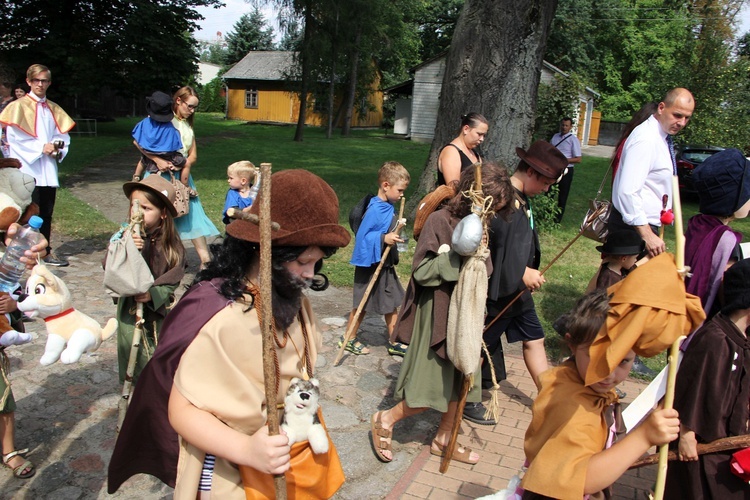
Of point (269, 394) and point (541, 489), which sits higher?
point (269, 394)

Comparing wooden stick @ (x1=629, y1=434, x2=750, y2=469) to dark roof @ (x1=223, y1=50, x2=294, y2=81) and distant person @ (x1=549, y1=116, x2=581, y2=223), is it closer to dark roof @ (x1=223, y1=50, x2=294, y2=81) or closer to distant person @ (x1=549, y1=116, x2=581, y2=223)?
distant person @ (x1=549, y1=116, x2=581, y2=223)

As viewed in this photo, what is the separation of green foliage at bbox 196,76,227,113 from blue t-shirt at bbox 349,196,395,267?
2117 inches

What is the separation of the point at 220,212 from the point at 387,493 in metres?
8.20

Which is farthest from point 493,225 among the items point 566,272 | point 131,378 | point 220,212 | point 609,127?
point 609,127

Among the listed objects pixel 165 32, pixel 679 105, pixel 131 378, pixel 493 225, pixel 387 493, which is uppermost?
pixel 165 32

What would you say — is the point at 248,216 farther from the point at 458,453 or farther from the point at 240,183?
the point at 240,183

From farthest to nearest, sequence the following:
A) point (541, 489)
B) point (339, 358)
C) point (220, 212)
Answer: point (220, 212)
point (339, 358)
point (541, 489)

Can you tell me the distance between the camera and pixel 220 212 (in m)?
11.1

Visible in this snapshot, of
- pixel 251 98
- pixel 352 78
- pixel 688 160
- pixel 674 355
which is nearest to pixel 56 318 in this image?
pixel 674 355

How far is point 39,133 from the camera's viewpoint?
6.90 meters

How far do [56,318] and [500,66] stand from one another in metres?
7.95

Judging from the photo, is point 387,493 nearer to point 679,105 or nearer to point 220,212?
point 679,105

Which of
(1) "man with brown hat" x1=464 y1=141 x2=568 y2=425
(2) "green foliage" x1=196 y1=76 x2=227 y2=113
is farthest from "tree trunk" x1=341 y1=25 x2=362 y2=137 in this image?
(1) "man with brown hat" x1=464 y1=141 x2=568 y2=425

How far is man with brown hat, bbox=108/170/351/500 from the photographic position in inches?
70.9
